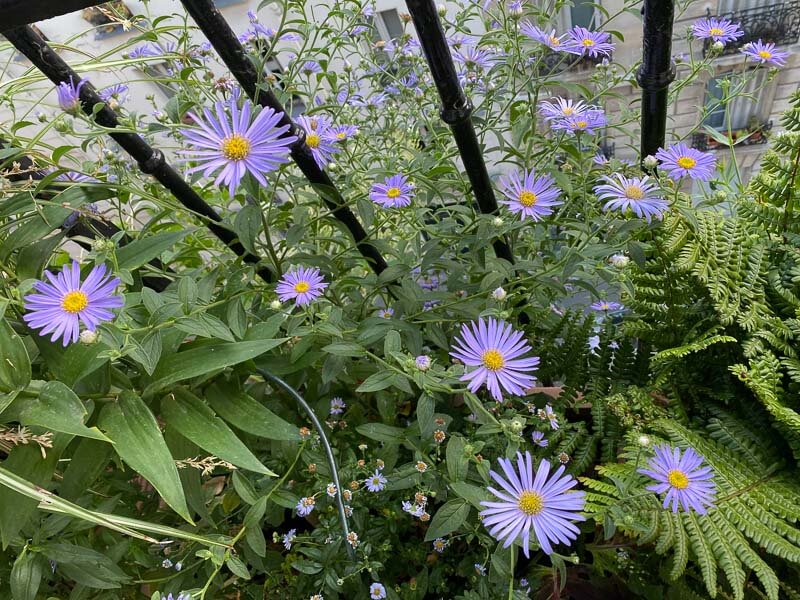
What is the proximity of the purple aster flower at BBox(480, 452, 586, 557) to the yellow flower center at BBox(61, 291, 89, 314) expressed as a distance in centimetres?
32

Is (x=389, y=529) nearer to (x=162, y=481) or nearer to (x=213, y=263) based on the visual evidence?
(x=162, y=481)

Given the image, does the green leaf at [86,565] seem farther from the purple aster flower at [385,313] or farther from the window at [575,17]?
the window at [575,17]

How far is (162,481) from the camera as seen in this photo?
1.25ft

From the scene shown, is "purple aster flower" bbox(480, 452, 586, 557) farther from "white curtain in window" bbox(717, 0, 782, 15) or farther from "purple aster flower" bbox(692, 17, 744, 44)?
"white curtain in window" bbox(717, 0, 782, 15)

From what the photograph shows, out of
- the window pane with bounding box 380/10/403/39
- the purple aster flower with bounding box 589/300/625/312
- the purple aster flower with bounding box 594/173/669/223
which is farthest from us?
the window pane with bounding box 380/10/403/39

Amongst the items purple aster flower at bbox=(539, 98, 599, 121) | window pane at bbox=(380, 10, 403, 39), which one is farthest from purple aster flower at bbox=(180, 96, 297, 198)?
window pane at bbox=(380, 10, 403, 39)

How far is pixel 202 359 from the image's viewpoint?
44 cm

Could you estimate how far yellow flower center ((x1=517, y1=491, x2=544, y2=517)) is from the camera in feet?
1.32

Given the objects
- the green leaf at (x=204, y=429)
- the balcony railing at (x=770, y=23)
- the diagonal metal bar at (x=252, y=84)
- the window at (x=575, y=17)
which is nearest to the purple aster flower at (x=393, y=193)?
the diagonal metal bar at (x=252, y=84)

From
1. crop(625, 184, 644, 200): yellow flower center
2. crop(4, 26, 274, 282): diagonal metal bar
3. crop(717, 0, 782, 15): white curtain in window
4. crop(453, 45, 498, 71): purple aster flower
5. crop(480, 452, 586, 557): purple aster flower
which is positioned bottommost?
crop(480, 452, 586, 557): purple aster flower

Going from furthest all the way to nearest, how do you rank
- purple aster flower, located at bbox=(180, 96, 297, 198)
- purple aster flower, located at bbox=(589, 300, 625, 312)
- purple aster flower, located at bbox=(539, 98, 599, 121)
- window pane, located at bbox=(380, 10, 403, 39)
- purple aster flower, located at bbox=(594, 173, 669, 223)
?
window pane, located at bbox=(380, 10, 403, 39), purple aster flower, located at bbox=(589, 300, 625, 312), purple aster flower, located at bbox=(539, 98, 599, 121), purple aster flower, located at bbox=(594, 173, 669, 223), purple aster flower, located at bbox=(180, 96, 297, 198)

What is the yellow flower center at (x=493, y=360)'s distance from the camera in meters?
0.45

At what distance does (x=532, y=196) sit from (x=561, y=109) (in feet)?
0.51

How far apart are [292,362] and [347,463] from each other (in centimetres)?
11
